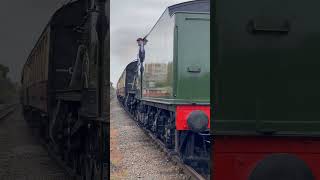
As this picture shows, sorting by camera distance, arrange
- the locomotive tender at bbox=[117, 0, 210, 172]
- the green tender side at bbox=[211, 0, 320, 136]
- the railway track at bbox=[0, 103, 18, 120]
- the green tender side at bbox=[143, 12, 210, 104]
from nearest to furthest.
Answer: the green tender side at bbox=[211, 0, 320, 136] < the green tender side at bbox=[143, 12, 210, 104] < the locomotive tender at bbox=[117, 0, 210, 172] < the railway track at bbox=[0, 103, 18, 120]

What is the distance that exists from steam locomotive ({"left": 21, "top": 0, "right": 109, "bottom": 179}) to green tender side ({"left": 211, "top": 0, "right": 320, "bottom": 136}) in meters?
0.90

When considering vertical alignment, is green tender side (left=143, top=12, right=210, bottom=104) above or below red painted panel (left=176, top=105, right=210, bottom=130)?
above

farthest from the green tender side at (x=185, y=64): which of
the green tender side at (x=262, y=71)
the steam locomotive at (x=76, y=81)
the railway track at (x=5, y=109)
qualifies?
the railway track at (x=5, y=109)

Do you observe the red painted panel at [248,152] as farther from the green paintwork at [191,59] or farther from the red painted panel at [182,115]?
the red painted panel at [182,115]

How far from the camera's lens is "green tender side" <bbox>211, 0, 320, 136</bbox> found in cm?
259

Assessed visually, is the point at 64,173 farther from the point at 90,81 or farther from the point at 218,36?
the point at 218,36

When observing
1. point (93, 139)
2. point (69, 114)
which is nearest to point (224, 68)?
point (93, 139)

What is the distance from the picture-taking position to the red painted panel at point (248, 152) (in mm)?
2637

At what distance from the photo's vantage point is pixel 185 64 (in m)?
4.80

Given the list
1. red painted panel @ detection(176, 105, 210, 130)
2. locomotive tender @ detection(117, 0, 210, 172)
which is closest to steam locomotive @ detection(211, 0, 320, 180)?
locomotive tender @ detection(117, 0, 210, 172)

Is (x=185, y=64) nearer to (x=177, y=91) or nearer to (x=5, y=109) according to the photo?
(x=177, y=91)

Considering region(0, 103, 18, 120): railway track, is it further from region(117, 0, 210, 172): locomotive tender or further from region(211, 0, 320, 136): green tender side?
region(211, 0, 320, 136): green tender side

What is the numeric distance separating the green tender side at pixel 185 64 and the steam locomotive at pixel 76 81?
0.57 m

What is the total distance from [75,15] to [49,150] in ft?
8.74
